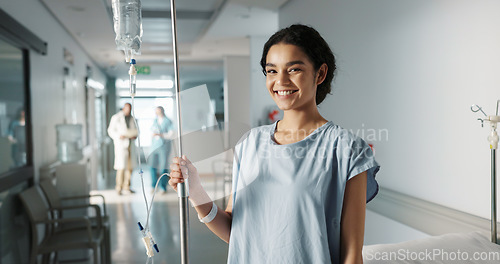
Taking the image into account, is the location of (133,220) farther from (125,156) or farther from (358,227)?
(358,227)

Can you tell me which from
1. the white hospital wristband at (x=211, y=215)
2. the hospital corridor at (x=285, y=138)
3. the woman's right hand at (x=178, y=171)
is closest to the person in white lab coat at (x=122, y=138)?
the hospital corridor at (x=285, y=138)

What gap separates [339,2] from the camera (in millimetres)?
3262

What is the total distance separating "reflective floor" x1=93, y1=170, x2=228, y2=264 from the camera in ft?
11.4

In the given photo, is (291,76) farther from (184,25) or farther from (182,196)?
(184,25)

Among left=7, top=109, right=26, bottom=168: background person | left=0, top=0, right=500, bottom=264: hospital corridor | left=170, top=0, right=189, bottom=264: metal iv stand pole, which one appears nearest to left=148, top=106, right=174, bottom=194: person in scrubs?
left=0, top=0, right=500, bottom=264: hospital corridor

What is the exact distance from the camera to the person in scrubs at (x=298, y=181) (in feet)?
2.94

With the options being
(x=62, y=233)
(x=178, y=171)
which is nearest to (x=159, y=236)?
(x=62, y=233)

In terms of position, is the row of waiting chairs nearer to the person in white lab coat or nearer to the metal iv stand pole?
the metal iv stand pole

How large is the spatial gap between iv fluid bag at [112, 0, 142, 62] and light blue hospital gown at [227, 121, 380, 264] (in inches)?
15.8

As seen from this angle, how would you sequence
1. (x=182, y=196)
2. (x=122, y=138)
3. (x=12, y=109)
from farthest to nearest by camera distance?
(x=122, y=138) → (x=12, y=109) → (x=182, y=196)

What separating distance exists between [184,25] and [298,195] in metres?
5.68

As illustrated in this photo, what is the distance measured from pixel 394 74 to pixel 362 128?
0.55 metres

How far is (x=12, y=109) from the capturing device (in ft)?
10.6

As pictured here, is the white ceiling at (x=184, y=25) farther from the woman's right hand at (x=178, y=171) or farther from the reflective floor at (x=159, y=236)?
the woman's right hand at (x=178, y=171)
